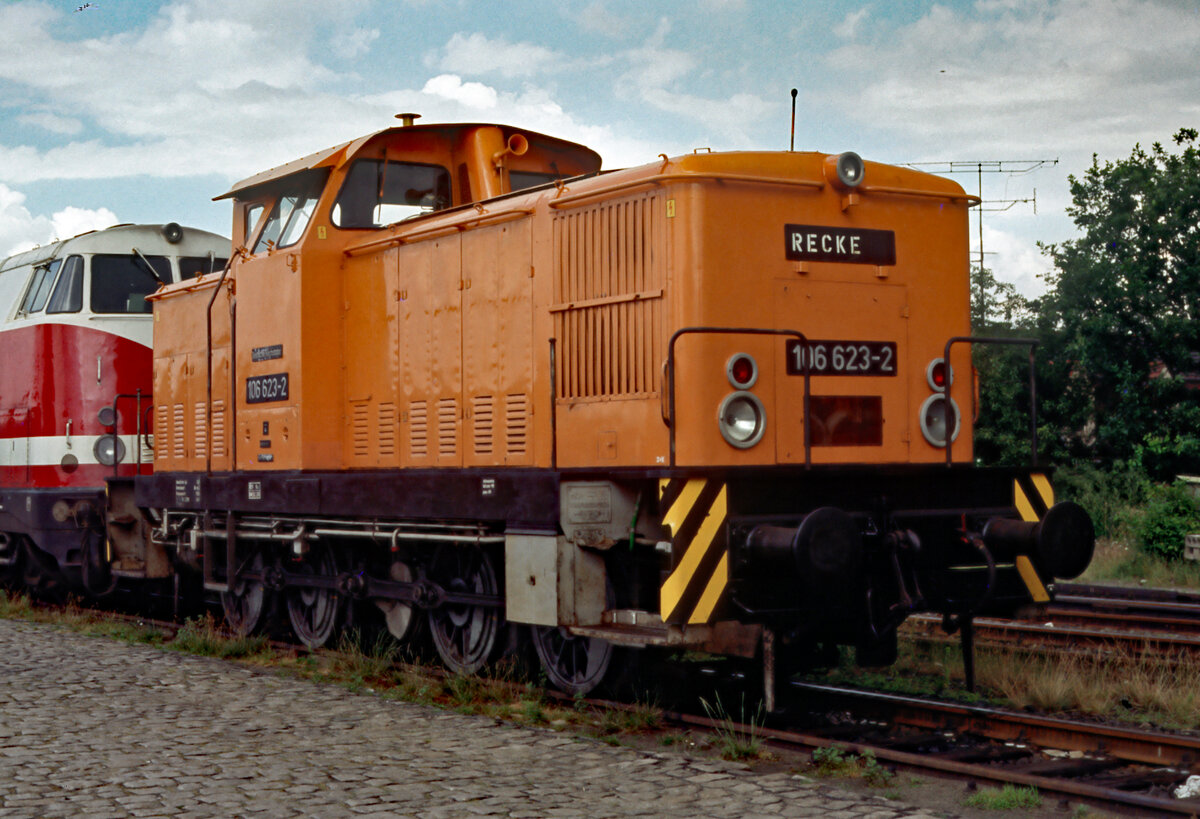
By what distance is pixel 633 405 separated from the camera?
289 inches

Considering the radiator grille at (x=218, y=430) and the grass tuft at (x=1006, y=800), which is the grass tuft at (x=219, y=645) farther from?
the grass tuft at (x=1006, y=800)

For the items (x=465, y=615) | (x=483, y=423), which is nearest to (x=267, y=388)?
(x=483, y=423)

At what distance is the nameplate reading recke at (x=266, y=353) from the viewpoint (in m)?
9.74

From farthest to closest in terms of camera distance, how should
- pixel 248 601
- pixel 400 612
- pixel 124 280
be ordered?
pixel 124 280
pixel 248 601
pixel 400 612

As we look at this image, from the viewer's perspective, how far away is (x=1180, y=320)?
2228cm

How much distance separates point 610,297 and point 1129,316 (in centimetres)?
1800

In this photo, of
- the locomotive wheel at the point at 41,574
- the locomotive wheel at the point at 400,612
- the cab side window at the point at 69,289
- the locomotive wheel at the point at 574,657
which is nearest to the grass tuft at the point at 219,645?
the locomotive wheel at the point at 400,612

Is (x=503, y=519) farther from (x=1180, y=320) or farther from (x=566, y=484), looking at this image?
(x=1180, y=320)

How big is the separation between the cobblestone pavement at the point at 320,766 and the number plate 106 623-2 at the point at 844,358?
7.82ft

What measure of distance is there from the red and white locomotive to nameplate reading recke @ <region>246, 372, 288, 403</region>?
2.70 meters

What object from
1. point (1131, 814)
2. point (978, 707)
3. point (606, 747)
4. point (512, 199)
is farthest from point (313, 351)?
point (1131, 814)

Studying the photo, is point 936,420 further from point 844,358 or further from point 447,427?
point 447,427

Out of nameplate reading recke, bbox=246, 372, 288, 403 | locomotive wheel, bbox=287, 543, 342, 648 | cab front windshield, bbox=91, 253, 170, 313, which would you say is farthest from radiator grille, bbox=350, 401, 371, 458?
cab front windshield, bbox=91, 253, 170, 313

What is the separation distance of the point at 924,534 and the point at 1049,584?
0.98m
